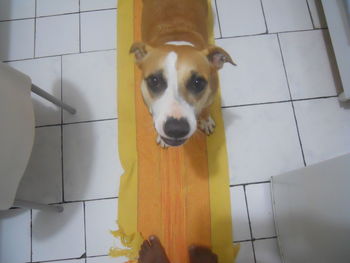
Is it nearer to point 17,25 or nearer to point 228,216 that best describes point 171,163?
point 228,216

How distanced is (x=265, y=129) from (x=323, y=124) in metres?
0.38

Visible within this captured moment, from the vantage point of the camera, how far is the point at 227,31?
201 centimetres

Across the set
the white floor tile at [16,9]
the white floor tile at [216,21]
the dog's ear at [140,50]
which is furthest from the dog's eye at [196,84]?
the white floor tile at [16,9]

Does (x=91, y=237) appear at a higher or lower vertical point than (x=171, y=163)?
lower

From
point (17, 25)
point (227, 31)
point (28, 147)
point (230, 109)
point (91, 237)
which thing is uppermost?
point (17, 25)

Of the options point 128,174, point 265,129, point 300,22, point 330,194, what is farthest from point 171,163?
point 300,22

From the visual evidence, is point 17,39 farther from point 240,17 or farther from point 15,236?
point 240,17

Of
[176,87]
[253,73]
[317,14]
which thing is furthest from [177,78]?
[317,14]

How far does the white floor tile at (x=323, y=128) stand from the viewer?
178 cm

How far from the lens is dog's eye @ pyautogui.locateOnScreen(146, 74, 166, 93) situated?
1.19 metres

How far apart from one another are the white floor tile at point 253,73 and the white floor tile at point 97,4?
860mm

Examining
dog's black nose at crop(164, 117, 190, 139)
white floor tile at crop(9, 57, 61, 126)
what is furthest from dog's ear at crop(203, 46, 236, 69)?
white floor tile at crop(9, 57, 61, 126)

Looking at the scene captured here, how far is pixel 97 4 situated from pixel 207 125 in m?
1.26

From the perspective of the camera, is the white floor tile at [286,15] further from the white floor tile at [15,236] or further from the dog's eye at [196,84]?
the white floor tile at [15,236]
